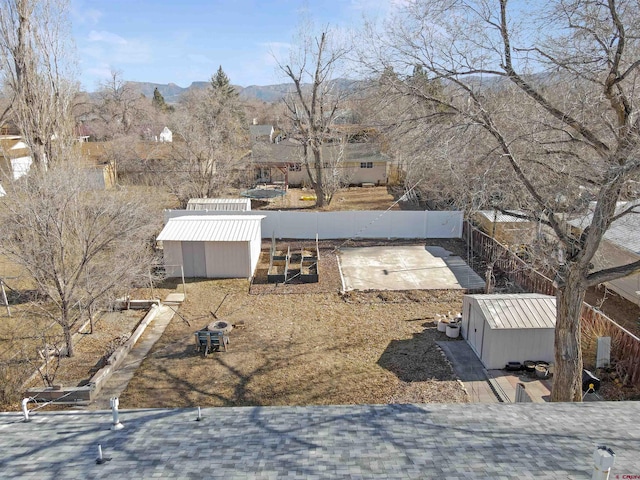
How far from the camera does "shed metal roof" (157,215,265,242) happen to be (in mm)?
15797

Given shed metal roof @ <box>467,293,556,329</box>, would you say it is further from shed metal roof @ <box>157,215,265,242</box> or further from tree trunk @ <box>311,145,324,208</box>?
tree trunk @ <box>311,145,324,208</box>

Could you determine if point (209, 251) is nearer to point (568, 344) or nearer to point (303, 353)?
point (303, 353)

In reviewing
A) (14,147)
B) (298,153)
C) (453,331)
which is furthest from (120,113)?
(453,331)

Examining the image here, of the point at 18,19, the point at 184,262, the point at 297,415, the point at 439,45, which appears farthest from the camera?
the point at 184,262

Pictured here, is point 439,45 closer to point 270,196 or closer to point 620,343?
point 620,343

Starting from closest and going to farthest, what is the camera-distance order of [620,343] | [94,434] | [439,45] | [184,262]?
[94,434], [439,45], [620,343], [184,262]

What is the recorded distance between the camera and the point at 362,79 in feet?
26.5

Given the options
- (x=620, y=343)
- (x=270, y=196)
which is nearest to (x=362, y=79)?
(x=620, y=343)

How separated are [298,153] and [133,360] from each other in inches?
960

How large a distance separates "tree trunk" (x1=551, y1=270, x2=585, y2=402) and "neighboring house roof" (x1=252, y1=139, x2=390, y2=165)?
2667 centimetres

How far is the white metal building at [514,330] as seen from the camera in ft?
32.5

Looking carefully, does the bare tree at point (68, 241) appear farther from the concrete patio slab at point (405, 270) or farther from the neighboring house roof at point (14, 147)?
the neighboring house roof at point (14, 147)

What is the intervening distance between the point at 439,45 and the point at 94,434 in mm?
7702

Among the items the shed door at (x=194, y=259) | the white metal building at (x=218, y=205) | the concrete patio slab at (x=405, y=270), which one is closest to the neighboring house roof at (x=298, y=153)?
the white metal building at (x=218, y=205)
